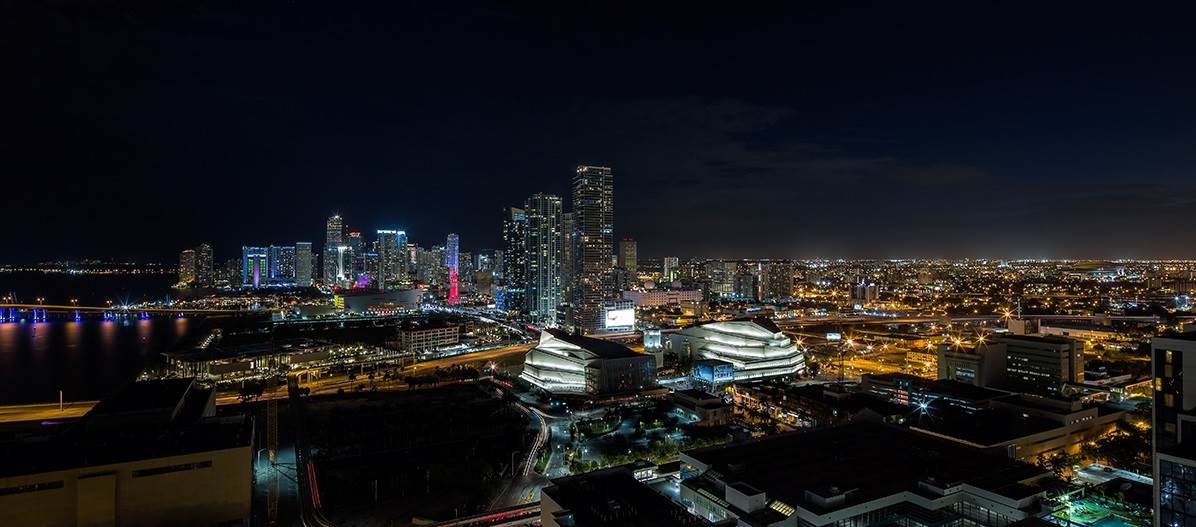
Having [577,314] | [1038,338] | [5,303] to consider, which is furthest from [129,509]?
[5,303]

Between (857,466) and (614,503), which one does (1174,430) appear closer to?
(857,466)

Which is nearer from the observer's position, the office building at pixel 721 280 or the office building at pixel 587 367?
the office building at pixel 587 367

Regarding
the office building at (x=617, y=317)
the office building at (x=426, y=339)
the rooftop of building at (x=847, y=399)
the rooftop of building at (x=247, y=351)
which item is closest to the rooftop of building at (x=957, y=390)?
the rooftop of building at (x=847, y=399)

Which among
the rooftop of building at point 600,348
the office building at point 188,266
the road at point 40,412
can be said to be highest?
the office building at point 188,266

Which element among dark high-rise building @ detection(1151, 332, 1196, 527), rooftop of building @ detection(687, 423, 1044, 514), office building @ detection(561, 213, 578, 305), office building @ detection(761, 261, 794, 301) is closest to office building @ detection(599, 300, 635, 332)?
office building @ detection(561, 213, 578, 305)

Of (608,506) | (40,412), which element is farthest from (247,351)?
(608,506)

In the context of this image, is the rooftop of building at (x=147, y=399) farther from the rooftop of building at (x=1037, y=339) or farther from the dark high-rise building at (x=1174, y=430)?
the rooftop of building at (x=1037, y=339)

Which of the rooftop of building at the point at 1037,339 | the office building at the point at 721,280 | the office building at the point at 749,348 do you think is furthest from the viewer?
the office building at the point at 721,280
